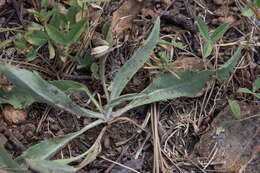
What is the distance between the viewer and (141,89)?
1.73 metres

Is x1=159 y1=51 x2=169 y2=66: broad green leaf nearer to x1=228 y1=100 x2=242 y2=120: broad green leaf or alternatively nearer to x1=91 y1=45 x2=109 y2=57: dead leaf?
x1=91 y1=45 x2=109 y2=57: dead leaf

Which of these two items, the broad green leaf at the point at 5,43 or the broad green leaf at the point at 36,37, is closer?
the broad green leaf at the point at 36,37

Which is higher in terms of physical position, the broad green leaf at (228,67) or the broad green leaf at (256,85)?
the broad green leaf at (228,67)

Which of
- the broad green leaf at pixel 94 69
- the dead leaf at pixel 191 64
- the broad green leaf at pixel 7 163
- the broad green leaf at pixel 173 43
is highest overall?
the broad green leaf at pixel 173 43

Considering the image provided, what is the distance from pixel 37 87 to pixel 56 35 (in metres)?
0.28

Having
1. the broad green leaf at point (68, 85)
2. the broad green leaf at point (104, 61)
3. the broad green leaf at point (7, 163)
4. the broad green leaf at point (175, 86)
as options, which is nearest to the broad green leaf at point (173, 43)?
the broad green leaf at point (175, 86)

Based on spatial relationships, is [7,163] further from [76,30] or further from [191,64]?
[191,64]

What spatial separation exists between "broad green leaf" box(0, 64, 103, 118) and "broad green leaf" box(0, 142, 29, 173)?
0.31 metres

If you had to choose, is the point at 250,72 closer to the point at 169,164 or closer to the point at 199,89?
the point at 199,89

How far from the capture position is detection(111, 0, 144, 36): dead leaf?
1762mm

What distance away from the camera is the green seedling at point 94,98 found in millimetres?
A: 1345

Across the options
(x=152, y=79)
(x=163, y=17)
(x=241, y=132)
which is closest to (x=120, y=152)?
(x=152, y=79)

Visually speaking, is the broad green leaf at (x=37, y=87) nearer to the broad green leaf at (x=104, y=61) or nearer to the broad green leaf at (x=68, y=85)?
the broad green leaf at (x=68, y=85)

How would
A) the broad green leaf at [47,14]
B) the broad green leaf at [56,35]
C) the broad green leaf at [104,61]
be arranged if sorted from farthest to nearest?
the broad green leaf at [104,61]
the broad green leaf at [47,14]
the broad green leaf at [56,35]
